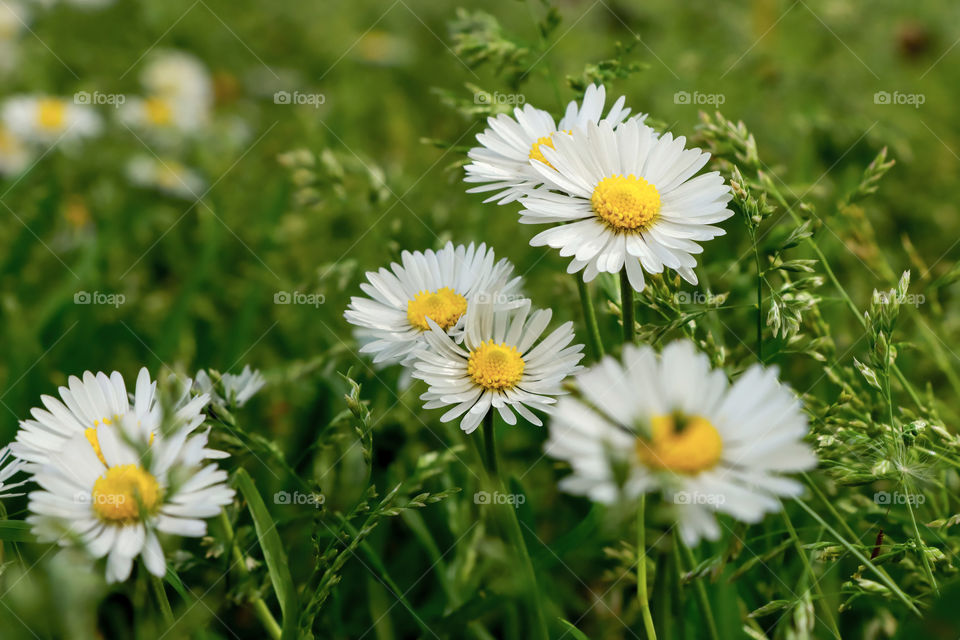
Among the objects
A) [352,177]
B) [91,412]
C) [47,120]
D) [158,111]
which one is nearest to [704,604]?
[91,412]

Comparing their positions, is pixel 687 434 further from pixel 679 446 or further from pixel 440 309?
pixel 440 309

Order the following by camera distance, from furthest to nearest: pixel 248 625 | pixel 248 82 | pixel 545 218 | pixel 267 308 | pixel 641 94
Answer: pixel 248 82, pixel 641 94, pixel 267 308, pixel 248 625, pixel 545 218

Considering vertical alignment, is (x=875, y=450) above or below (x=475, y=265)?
below

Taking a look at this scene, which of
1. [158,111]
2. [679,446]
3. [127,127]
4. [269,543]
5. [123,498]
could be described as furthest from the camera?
[158,111]

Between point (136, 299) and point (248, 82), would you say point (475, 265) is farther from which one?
point (248, 82)

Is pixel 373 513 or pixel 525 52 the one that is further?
pixel 525 52

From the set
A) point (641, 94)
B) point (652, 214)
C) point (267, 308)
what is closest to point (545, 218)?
point (652, 214)
